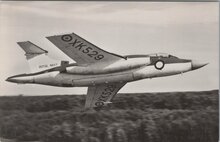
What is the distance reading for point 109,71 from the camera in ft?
9.31

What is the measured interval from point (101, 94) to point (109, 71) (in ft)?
0.51

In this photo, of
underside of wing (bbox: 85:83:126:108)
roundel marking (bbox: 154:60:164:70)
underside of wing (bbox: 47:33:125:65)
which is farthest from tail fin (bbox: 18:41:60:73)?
roundel marking (bbox: 154:60:164:70)

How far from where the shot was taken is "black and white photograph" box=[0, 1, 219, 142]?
9.16 feet

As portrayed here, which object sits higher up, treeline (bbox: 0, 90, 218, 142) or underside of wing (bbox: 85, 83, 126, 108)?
underside of wing (bbox: 85, 83, 126, 108)

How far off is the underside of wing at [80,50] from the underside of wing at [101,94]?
0.16 m

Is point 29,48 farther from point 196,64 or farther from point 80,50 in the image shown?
point 196,64

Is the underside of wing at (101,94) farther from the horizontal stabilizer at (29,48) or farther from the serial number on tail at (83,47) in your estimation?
the horizontal stabilizer at (29,48)

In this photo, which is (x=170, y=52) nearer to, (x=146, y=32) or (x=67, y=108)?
(x=146, y=32)

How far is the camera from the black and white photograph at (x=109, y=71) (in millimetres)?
2793

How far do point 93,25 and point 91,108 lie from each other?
0.52 metres

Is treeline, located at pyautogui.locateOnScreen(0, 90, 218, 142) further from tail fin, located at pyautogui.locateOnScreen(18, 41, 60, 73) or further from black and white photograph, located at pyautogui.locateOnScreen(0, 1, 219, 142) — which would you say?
tail fin, located at pyautogui.locateOnScreen(18, 41, 60, 73)

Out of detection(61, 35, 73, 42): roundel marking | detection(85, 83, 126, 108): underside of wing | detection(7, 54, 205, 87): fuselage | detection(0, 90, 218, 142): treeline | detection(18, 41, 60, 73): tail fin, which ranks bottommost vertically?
detection(0, 90, 218, 142): treeline

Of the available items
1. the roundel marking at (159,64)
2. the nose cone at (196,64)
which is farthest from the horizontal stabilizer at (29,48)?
the nose cone at (196,64)

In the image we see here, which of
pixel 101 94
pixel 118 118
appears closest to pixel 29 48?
pixel 101 94
